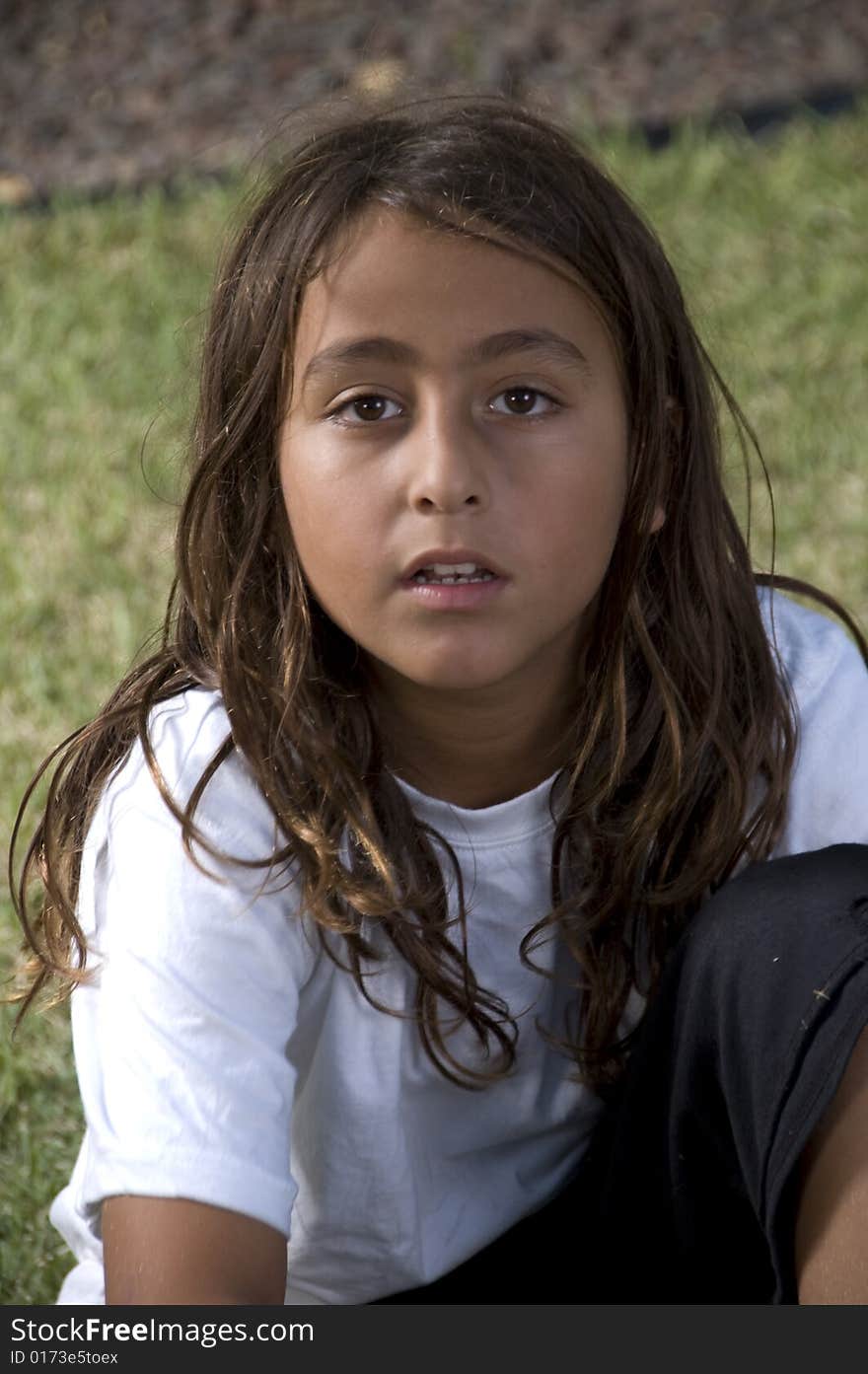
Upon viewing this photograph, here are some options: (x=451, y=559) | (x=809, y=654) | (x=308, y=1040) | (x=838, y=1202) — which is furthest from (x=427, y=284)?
(x=838, y=1202)

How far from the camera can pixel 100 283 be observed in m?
4.29

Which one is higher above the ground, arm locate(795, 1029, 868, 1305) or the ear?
the ear

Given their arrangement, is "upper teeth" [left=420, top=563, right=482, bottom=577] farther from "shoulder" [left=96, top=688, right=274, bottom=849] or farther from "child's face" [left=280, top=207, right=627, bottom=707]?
"shoulder" [left=96, top=688, right=274, bottom=849]

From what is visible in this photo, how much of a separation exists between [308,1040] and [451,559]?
1.69 feet

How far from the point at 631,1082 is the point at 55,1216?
60cm

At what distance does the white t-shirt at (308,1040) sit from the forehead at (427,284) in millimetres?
394

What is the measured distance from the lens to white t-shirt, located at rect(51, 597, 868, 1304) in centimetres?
163

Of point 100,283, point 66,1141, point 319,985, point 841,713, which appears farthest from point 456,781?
point 100,283

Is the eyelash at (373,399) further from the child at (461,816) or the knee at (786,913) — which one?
the knee at (786,913)

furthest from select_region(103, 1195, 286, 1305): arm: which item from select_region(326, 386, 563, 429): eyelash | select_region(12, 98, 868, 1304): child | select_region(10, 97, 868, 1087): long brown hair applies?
select_region(326, 386, 563, 429): eyelash

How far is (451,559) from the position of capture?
1585 mm

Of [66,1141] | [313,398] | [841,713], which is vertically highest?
[313,398]
